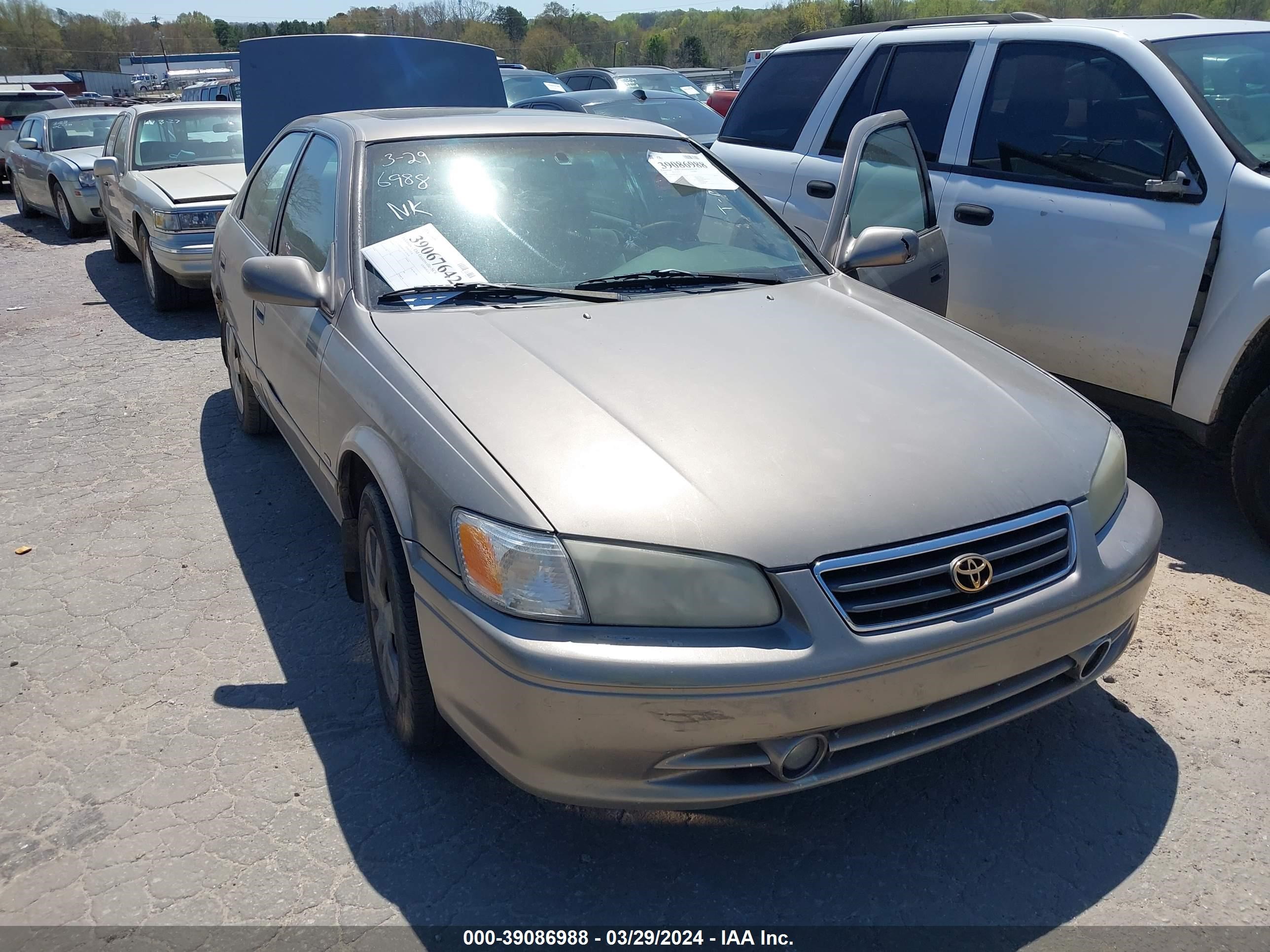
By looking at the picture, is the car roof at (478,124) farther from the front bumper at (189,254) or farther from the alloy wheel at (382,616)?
the front bumper at (189,254)

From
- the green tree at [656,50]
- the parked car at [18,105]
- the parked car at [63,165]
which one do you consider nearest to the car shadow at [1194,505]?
the parked car at [63,165]

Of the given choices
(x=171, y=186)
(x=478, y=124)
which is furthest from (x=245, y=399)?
(x=171, y=186)

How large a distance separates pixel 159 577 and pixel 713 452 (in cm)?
263

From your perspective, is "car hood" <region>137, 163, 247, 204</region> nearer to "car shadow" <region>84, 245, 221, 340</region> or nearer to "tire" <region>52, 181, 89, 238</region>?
"car shadow" <region>84, 245, 221, 340</region>

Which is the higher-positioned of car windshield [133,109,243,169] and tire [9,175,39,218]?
car windshield [133,109,243,169]

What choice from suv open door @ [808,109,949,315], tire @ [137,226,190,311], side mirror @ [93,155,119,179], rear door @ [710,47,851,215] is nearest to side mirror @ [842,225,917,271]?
suv open door @ [808,109,949,315]

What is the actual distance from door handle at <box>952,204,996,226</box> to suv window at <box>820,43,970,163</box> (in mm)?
386

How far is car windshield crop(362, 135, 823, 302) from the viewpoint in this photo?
130 inches

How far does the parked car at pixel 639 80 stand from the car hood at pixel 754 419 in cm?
1299

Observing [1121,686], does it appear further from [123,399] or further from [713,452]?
[123,399]

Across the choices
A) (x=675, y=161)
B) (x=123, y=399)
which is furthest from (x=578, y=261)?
(x=123, y=399)

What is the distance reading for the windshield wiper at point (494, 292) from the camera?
3160mm

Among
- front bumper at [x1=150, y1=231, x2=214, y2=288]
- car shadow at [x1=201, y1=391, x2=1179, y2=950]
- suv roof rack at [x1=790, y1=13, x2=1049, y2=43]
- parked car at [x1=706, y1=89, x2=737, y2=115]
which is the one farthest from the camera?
parked car at [x1=706, y1=89, x2=737, y2=115]

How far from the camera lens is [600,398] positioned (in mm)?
2635
